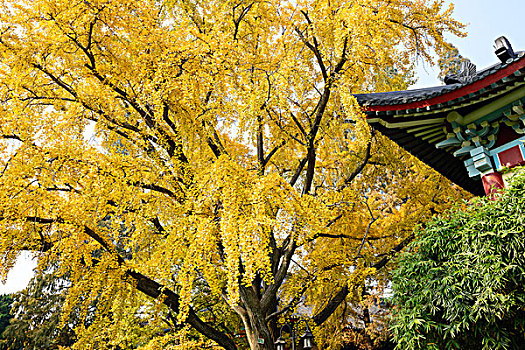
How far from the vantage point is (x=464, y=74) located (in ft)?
13.1

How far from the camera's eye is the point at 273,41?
23.9 feet

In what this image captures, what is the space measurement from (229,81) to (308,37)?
160 cm

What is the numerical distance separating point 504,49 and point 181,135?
4800 mm

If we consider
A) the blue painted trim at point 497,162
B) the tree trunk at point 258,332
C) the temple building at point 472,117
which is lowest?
the tree trunk at point 258,332

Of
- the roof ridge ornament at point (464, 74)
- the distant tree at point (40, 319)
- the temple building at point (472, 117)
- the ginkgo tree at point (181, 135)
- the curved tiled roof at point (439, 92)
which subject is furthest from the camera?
the distant tree at point (40, 319)

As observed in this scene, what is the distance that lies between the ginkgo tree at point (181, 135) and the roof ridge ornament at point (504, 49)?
5.50 ft

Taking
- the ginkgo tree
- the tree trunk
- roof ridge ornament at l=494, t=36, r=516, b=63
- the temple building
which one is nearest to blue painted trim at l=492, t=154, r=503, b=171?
the temple building

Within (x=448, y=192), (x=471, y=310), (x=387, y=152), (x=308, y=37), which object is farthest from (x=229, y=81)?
(x=448, y=192)

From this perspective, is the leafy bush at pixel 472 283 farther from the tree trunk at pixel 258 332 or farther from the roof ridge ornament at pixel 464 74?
the tree trunk at pixel 258 332

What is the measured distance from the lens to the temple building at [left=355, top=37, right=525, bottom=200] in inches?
145

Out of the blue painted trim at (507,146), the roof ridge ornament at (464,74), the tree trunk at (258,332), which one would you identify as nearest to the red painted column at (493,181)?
the blue painted trim at (507,146)

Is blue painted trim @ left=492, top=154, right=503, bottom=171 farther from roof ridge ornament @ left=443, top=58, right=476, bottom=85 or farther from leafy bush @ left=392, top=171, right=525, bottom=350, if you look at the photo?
Answer: roof ridge ornament @ left=443, top=58, right=476, bottom=85

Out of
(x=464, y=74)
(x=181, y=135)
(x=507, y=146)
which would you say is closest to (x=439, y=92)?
(x=464, y=74)

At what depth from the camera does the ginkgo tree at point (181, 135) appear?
5.07 m
